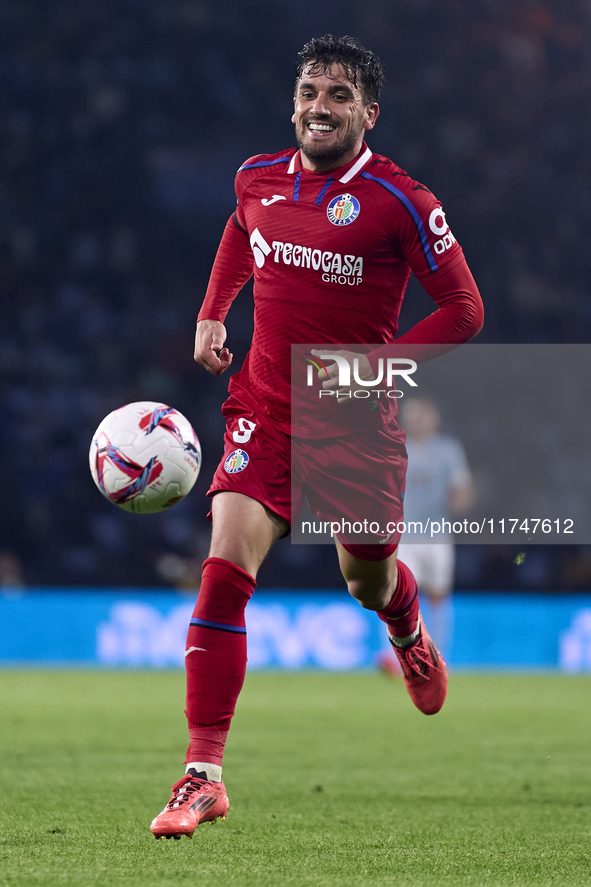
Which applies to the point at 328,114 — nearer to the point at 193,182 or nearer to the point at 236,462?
the point at 236,462

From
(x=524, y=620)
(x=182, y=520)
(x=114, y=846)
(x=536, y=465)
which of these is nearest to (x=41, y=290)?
(x=182, y=520)

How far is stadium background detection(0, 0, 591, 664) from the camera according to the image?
12477 mm

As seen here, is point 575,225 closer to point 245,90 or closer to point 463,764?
point 245,90

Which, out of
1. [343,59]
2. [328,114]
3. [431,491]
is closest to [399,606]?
[328,114]

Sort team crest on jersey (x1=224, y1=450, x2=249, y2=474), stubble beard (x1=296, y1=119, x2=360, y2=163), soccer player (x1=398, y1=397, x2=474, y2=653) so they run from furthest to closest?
soccer player (x1=398, y1=397, x2=474, y2=653) → stubble beard (x1=296, y1=119, x2=360, y2=163) → team crest on jersey (x1=224, y1=450, x2=249, y2=474)

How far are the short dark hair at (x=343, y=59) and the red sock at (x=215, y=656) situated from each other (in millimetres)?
1398

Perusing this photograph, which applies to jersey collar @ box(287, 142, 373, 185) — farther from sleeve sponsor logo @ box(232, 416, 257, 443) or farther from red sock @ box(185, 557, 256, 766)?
red sock @ box(185, 557, 256, 766)

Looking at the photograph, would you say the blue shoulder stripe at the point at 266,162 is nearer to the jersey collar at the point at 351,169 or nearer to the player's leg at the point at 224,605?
the jersey collar at the point at 351,169

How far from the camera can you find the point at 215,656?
2828mm

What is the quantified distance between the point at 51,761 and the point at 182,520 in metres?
8.29

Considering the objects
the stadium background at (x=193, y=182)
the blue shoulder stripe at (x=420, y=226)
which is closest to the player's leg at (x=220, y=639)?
the blue shoulder stripe at (x=420, y=226)

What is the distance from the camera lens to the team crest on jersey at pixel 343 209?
3.10m

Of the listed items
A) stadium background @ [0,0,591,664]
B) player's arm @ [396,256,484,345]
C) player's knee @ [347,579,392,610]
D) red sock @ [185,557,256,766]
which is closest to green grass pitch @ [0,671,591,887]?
red sock @ [185,557,256,766]

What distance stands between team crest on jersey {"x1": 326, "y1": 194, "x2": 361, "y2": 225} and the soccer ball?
0.78 meters
